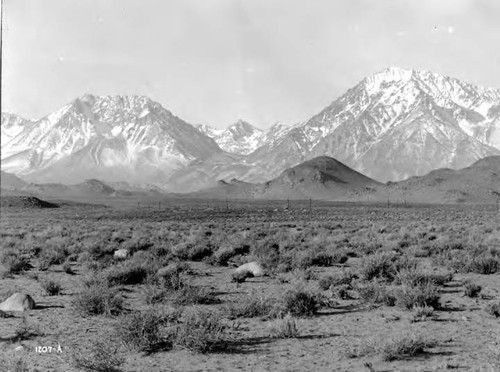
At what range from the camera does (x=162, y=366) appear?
1059cm

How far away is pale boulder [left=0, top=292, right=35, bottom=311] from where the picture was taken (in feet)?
48.9

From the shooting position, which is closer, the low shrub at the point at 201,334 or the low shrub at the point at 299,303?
the low shrub at the point at 201,334

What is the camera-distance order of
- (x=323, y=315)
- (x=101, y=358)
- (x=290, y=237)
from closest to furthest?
(x=101, y=358)
(x=323, y=315)
(x=290, y=237)

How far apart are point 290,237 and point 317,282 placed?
53.5 feet

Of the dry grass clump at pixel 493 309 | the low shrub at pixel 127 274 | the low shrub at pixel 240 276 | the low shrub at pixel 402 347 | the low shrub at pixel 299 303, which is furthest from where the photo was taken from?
the low shrub at pixel 240 276

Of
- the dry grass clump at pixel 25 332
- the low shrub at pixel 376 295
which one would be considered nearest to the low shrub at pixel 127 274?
the dry grass clump at pixel 25 332

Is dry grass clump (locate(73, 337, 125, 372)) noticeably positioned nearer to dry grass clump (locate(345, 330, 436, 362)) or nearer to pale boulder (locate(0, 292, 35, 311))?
dry grass clump (locate(345, 330, 436, 362))

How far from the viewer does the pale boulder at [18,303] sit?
48.9 ft

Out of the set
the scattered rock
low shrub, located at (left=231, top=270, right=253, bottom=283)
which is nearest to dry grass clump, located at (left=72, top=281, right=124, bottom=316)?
low shrub, located at (left=231, top=270, right=253, bottom=283)

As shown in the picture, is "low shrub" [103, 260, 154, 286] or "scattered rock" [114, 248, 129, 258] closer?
"low shrub" [103, 260, 154, 286]

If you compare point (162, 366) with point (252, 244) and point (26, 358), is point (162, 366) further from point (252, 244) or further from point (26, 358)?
point (252, 244)

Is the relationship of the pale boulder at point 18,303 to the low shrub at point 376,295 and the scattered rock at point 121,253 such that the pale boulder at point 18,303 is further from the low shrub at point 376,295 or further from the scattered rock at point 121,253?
the scattered rock at point 121,253

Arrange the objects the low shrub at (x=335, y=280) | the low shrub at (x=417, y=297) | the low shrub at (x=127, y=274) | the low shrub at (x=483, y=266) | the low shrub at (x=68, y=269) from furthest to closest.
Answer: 1. the low shrub at (x=68, y=269)
2. the low shrub at (x=483, y=266)
3. the low shrub at (x=127, y=274)
4. the low shrub at (x=335, y=280)
5. the low shrub at (x=417, y=297)

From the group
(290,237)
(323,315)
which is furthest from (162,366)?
(290,237)
